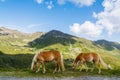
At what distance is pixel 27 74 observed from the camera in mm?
27969

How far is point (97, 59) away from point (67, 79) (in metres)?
8.87

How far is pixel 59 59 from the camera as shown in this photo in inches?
1187

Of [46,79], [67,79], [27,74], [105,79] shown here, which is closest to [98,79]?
[105,79]

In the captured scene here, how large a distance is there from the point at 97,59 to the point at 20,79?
38.9 ft

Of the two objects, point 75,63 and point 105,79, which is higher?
point 75,63

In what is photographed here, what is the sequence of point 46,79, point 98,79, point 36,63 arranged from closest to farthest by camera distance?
point 46,79 → point 98,79 → point 36,63

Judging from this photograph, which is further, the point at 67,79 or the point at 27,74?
the point at 27,74

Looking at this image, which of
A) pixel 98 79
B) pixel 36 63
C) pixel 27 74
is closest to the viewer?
pixel 98 79

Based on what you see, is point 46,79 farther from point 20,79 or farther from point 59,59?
point 59,59

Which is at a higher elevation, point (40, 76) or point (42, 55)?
point (42, 55)

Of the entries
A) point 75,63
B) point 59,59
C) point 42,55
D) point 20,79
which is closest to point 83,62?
point 75,63

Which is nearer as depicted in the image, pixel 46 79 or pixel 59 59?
pixel 46 79

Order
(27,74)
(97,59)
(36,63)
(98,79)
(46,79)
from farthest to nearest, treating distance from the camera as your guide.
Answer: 1. (97,59)
2. (36,63)
3. (27,74)
4. (98,79)
5. (46,79)

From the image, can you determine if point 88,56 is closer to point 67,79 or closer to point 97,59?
point 97,59
